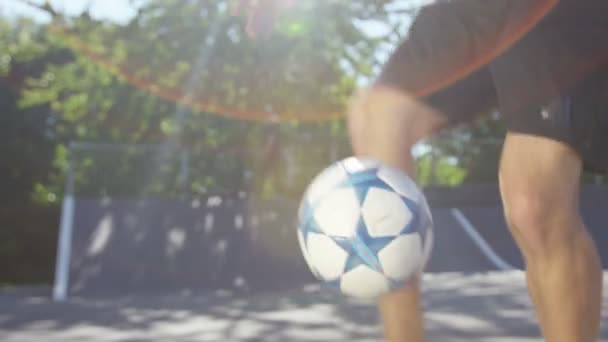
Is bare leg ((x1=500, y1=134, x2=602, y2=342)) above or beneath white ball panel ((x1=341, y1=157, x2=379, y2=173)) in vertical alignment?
beneath

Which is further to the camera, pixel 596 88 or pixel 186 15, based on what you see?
pixel 186 15

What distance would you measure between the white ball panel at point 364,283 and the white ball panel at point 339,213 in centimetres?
11

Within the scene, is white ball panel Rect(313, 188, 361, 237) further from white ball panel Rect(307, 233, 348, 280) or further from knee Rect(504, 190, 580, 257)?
knee Rect(504, 190, 580, 257)

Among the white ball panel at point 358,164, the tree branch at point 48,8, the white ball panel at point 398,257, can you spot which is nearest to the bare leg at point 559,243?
the white ball panel at point 398,257

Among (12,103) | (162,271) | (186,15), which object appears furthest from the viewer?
(12,103)

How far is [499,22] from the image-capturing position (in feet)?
5.66

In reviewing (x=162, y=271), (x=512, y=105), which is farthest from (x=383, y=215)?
(x=162, y=271)

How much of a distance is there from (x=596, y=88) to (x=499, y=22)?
0.32 m

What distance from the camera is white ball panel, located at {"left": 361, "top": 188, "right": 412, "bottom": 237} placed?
1.74 m

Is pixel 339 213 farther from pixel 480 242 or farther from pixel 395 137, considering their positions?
pixel 480 242

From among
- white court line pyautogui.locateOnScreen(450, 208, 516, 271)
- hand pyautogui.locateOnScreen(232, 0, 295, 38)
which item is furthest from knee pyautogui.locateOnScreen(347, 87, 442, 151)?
white court line pyautogui.locateOnScreen(450, 208, 516, 271)

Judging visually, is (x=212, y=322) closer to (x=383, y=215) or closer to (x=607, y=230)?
(x=383, y=215)

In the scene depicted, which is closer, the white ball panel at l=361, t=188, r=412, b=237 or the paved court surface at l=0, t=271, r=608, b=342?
the white ball panel at l=361, t=188, r=412, b=237

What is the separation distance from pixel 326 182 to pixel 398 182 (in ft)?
0.65
